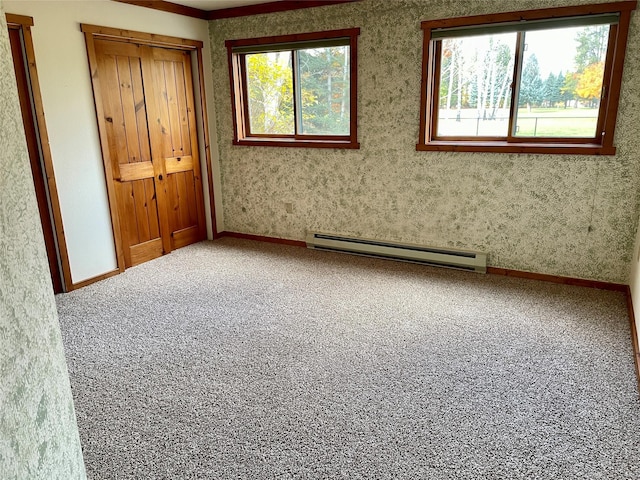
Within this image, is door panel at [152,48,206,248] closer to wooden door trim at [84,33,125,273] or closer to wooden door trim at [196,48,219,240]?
wooden door trim at [196,48,219,240]

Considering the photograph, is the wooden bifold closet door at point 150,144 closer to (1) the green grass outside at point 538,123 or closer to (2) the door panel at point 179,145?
(2) the door panel at point 179,145

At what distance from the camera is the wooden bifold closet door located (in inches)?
149

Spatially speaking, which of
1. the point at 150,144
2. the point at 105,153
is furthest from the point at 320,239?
the point at 105,153

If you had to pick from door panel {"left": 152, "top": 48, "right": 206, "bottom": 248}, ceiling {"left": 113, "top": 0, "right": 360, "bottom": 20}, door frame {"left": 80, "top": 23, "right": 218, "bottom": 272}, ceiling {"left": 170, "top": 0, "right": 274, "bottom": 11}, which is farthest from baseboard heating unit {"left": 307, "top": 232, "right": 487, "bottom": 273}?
ceiling {"left": 170, "top": 0, "right": 274, "bottom": 11}

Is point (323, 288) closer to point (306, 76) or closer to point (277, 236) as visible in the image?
point (277, 236)

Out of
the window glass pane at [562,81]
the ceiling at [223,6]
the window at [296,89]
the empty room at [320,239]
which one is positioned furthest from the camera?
the window at [296,89]

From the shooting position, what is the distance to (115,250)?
3.92 metres

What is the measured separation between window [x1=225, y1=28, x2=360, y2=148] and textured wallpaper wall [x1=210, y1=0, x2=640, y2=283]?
0.09 meters

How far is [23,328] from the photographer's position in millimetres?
916

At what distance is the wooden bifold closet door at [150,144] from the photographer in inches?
149

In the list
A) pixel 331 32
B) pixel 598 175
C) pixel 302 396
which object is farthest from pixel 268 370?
pixel 331 32

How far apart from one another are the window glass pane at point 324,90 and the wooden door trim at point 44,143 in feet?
7.09

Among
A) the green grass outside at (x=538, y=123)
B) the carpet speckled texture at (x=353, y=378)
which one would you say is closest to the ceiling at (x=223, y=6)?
the green grass outside at (x=538, y=123)

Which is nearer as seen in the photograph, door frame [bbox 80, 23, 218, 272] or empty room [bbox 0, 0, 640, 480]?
empty room [bbox 0, 0, 640, 480]
